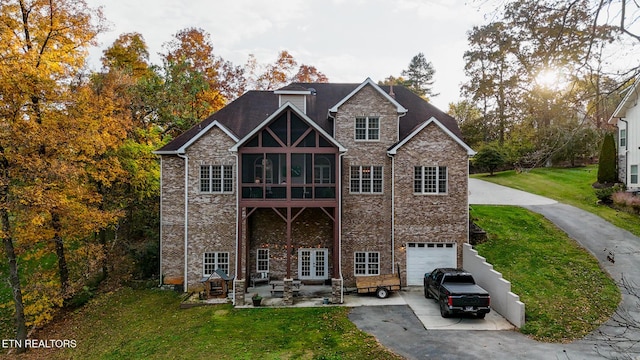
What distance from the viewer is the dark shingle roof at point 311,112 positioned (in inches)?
811

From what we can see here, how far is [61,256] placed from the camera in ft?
59.5

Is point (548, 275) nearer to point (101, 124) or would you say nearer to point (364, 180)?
point (364, 180)

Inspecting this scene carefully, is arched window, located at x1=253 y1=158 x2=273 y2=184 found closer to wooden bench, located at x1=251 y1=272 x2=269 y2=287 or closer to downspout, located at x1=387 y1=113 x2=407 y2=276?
wooden bench, located at x1=251 y1=272 x2=269 y2=287

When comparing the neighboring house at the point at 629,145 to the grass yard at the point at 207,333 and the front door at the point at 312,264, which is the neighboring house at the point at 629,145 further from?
the grass yard at the point at 207,333

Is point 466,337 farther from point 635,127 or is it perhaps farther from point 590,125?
point 635,127

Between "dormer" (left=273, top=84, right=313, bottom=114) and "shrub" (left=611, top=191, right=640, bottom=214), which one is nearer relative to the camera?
"dormer" (left=273, top=84, right=313, bottom=114)

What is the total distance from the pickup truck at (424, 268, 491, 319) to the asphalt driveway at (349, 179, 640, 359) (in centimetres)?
94

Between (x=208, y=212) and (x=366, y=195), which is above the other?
(x=366, y=195)

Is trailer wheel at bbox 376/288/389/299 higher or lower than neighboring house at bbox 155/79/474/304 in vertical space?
lower

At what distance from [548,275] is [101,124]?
22574mm

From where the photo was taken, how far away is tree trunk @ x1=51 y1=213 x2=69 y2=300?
16906 mm

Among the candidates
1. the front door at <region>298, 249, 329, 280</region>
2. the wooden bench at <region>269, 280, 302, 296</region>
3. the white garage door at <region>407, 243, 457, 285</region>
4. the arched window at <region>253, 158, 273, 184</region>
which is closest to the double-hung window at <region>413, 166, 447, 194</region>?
the white garage door at <region>407, 243, 457, 285</region>

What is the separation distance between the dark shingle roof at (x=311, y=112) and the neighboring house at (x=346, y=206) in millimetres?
1409

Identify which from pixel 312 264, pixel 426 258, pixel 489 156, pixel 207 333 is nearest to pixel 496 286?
pixel 426 258
